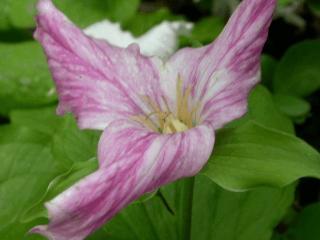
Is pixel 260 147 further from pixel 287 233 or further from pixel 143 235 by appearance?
pixel 287 233

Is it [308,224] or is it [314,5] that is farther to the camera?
[314,5]

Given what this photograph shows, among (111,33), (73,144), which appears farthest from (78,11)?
(73,144)

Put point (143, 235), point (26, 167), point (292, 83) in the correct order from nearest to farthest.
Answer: point (143, 235) → point (26, 167) → point (292, 83)

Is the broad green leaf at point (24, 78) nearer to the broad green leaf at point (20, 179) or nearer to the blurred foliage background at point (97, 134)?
the blurred foliage background at point (97, 134)

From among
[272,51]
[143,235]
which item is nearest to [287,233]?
[143,235]

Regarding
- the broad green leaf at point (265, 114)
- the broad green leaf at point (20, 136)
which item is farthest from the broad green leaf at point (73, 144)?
the broad green leaf at point (265, 114)

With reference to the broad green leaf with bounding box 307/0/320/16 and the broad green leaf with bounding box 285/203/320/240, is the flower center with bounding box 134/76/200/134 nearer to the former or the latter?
the broad green leaf with bounding box 285/203/320/240

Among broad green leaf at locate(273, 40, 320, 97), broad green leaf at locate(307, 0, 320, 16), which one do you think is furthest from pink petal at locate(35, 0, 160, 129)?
broad green leaf at locate(307, 0, 320, 16)

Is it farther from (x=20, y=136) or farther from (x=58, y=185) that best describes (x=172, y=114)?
(x=20, y=136)
